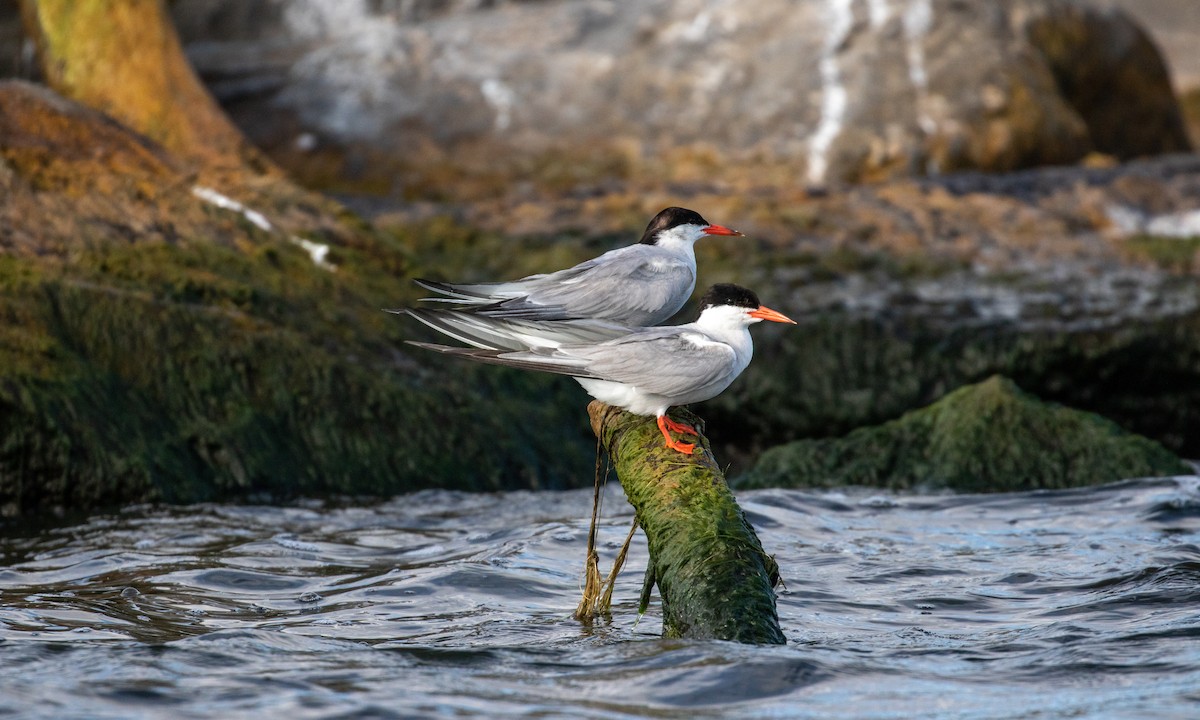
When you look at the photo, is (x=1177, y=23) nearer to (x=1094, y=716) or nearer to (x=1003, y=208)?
(x=1003, y=208)

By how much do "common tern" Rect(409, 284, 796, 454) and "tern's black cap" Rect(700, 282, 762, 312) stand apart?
0.68ft

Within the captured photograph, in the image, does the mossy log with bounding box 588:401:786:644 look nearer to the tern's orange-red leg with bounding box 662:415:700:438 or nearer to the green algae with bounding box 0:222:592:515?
the tern's orange-red leg with bounding box 662:415:700:438

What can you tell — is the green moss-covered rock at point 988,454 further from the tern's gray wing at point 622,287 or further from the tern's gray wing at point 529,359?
the tern's gray wing at point 529,359

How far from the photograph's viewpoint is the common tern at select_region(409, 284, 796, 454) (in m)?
5.32

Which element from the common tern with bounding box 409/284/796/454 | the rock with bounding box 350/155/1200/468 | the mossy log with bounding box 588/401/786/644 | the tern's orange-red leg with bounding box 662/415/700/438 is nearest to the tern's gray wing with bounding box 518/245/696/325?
the common tern with bounding box 409/284/796/454

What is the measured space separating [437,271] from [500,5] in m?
8.32

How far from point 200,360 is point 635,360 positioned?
3.93m

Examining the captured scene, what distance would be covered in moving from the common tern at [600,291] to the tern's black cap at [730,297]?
222mm

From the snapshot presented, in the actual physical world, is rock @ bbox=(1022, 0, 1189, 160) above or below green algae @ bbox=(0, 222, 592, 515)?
above

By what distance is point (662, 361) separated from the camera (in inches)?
212

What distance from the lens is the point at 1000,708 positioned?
15.1 ft

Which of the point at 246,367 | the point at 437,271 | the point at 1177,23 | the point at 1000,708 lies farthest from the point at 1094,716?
the point at 1177,23

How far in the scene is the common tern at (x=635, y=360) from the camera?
5.32 metres

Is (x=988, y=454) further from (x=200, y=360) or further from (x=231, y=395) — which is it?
(x=200, y=360)
